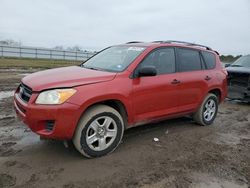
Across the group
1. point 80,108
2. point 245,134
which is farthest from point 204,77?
point 80,108

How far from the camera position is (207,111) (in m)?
6.95

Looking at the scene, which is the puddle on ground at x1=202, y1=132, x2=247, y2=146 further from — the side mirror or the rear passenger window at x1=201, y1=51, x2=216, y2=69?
the side mirror

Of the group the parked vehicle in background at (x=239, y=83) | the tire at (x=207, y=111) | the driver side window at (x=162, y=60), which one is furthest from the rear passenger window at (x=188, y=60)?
the parked vehicle in background at (x=239, y=83)

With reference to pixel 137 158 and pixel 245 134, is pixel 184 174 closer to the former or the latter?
pixel 137 158

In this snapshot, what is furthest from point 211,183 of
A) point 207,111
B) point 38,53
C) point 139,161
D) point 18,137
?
point 38,53

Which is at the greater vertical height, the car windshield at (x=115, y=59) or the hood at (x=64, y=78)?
the car windshield at (x=115, y=59)

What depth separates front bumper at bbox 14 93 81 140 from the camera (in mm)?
4184

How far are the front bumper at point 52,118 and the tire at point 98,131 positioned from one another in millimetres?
166

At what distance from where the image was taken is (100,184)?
12.6 ft

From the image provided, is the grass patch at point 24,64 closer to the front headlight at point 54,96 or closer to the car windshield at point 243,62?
the car windshield at point 243,62

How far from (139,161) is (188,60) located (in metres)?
2.68

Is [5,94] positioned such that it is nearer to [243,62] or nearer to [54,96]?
[54,96]

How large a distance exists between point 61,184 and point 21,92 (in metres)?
1.77

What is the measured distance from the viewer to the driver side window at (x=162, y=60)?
546cm
